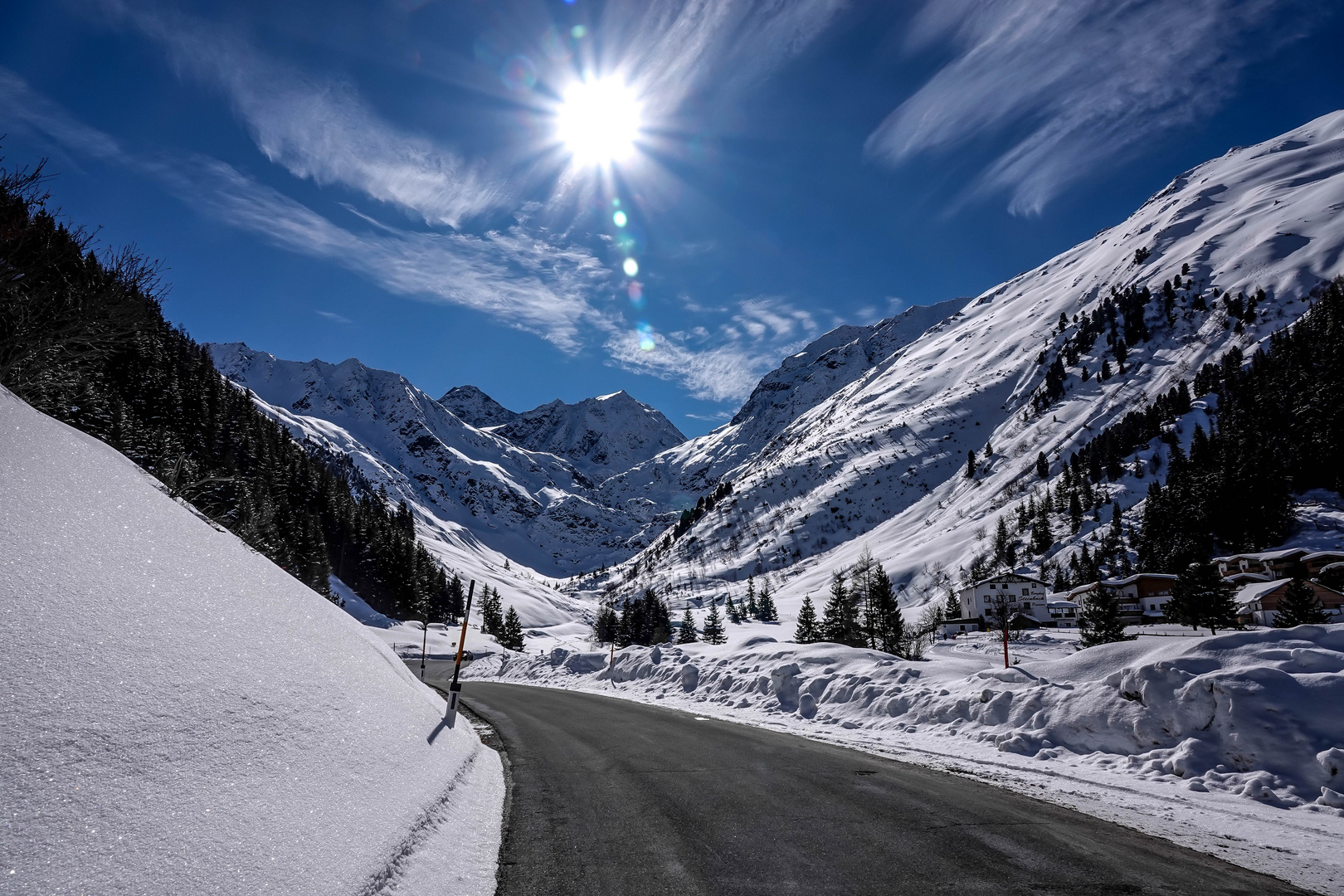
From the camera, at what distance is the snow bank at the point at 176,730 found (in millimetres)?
2865

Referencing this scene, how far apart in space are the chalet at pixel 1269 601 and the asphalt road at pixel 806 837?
247 feet

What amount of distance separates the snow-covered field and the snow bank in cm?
765

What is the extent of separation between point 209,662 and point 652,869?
418 cm

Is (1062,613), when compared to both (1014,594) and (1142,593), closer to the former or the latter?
(1014,594)

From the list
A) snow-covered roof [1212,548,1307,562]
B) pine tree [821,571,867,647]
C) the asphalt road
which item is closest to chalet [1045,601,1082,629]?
snow-covered roof [1212,548,1307,562]

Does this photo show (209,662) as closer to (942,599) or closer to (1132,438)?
(942,599)

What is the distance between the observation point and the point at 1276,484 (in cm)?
8650

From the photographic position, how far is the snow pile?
787 centimetres

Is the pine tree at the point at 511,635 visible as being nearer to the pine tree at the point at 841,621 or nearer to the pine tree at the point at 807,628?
the pine tree at the point at 807,628

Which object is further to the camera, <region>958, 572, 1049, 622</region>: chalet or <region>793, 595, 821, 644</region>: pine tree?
<region>958, 572, 1049, 622</region>: chalet

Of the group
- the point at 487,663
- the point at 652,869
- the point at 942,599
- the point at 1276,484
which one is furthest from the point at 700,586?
the point at 652,869

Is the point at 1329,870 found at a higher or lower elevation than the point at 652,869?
higher

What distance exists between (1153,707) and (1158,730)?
0.35m

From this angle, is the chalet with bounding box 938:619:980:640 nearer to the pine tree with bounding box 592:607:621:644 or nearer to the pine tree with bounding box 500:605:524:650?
the pine tree with bounding box 592:607:621:644
